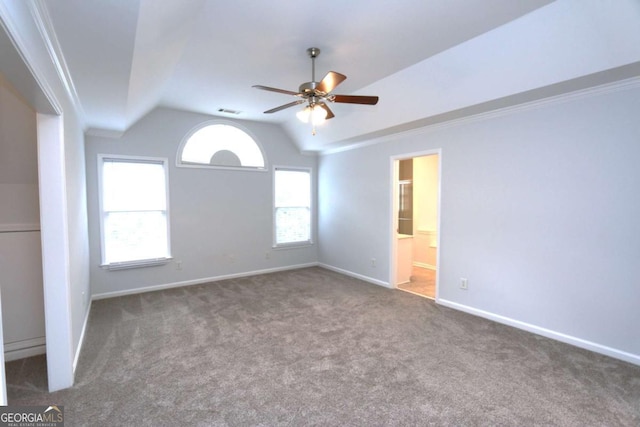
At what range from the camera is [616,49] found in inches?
87.6

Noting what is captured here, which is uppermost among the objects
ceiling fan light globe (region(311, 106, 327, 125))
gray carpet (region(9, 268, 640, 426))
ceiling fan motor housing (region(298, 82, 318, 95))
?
ceiling fan motor housing (region(298, 82, 318, 95))

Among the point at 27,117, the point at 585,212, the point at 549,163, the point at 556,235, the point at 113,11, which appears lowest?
the point at 556,235

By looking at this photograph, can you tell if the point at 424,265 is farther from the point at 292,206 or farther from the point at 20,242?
the point at 20,242

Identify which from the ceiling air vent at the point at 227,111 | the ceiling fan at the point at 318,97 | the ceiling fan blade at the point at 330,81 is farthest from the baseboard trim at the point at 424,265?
the ceiling fan blade at the point at 330,81

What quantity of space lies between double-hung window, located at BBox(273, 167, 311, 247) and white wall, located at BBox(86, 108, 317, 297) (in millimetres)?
169

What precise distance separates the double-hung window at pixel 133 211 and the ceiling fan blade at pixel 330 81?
330 cm

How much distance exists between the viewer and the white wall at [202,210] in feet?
14.6

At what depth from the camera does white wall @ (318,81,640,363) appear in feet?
8.73

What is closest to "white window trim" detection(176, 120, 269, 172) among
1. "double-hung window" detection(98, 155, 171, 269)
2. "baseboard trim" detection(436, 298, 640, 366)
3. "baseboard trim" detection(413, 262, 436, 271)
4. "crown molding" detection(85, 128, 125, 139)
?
"double-hung window" detection(98, 155, 171, 269)

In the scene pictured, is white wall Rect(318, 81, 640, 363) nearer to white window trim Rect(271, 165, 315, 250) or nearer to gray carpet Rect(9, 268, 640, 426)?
gray carpet Rect(9, 268, 640, 426)

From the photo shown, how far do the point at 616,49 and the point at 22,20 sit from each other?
12.0 ft

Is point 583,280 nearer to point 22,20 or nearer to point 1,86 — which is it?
point 22,20

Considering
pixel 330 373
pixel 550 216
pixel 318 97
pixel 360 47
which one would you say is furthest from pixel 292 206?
pixel 550 216

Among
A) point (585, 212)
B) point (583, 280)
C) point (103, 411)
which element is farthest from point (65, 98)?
point (583, 280)
